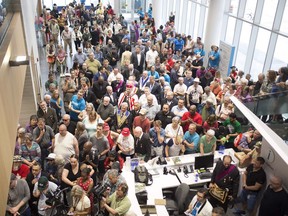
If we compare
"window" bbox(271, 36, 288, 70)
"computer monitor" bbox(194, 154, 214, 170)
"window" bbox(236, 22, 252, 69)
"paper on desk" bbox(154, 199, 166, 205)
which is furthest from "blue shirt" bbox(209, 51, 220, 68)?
"paper on desk" bbox(154, 199, 166, 205)

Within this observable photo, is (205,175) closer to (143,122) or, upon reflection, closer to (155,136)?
(155,136)

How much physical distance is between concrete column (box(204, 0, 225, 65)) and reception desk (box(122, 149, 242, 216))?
7.45 meters

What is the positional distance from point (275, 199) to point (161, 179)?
223cm

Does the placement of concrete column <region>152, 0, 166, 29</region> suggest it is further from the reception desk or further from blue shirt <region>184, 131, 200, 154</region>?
the reception desk

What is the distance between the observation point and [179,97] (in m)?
9.23

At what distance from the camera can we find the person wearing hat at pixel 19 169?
578 centimetres

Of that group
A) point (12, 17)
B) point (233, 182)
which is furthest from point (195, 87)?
point (12, 17)

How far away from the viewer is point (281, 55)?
701 inches

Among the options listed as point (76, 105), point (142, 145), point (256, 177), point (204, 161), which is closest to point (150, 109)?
point (142, 145)

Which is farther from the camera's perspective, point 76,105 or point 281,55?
point 281,55

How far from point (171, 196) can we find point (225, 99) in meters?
3.26

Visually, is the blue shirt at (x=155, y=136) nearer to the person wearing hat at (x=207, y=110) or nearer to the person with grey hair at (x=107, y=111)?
the person with grey hair at (x=107, y=111)

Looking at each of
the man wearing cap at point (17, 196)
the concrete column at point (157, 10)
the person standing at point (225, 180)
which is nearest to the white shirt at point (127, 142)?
the person standing at point (225, 180)

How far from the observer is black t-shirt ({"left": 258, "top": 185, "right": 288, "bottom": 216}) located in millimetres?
5449
